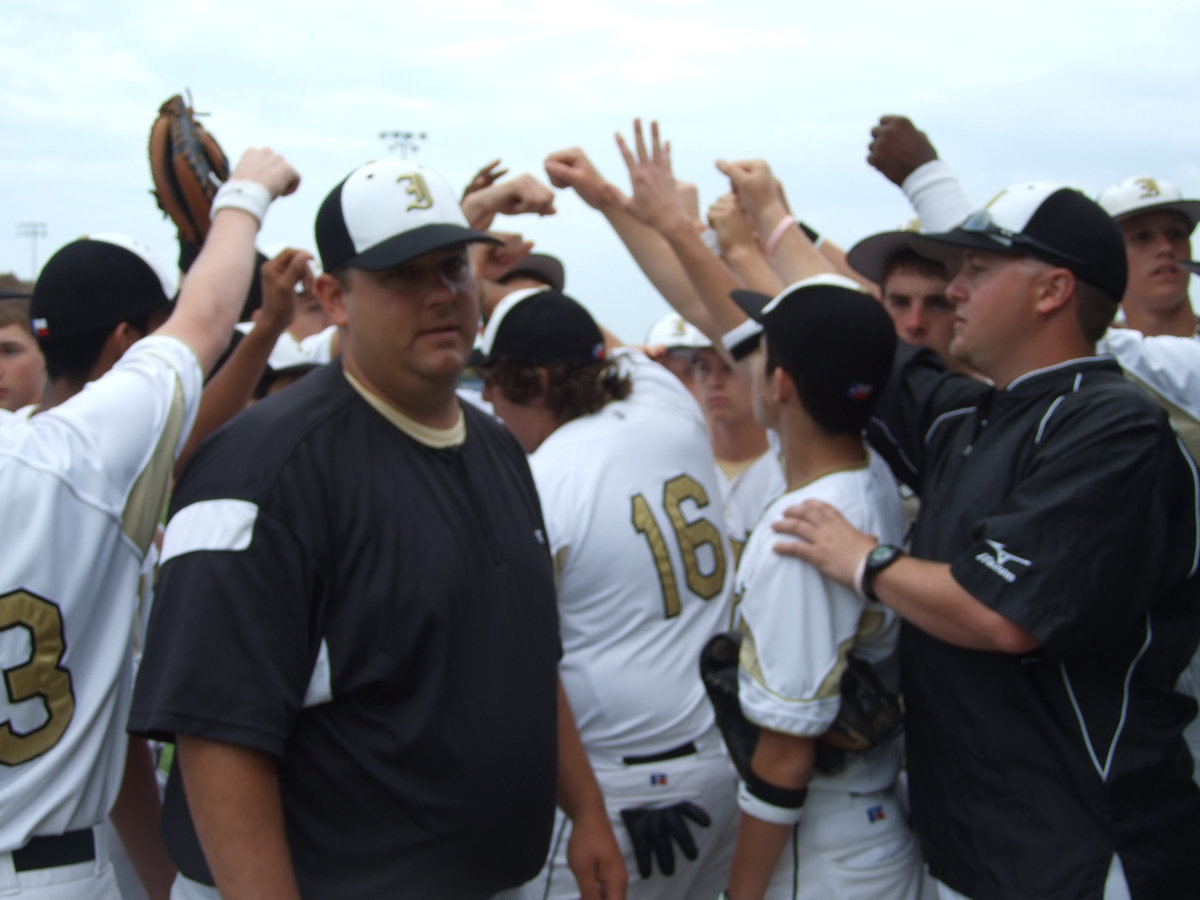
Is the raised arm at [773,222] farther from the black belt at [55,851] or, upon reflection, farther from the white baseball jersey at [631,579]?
the black belt at [55,851]

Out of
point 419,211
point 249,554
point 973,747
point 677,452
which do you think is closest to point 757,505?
point 677,452

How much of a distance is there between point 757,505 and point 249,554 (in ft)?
10.6

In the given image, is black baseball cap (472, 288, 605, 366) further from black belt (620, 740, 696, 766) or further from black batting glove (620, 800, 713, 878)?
black batting glove (620, 800, 713, 878)

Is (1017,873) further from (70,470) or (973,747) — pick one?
(70,470)

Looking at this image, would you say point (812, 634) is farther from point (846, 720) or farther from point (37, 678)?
point (37, 678)

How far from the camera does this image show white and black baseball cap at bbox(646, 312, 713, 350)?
5867 millimetres

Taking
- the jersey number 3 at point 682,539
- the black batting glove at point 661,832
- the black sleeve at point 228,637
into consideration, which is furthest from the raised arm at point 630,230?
the black sleeve at point 228,637

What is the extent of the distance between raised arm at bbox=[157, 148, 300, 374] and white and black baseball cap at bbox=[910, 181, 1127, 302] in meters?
1.90

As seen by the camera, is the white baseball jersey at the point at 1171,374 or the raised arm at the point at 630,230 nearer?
the white baseball jersey at the point at 1171,374

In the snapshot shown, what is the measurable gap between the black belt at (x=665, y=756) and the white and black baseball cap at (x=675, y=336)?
102 inches

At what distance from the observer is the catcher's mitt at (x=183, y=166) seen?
352 cm

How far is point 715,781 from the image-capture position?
12.0 ft

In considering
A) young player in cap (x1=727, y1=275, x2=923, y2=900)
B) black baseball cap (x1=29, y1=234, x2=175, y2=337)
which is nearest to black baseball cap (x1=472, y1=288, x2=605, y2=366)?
young player in cap (x1=727, y1=275, x2=923, y2=900)

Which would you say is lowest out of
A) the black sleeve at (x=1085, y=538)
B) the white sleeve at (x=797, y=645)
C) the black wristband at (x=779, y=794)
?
the black wristband at (x=779, y=794)
